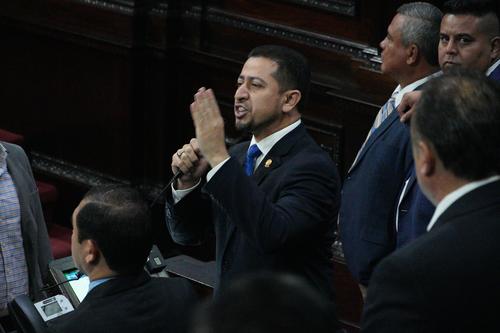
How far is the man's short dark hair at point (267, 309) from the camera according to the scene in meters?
1.33

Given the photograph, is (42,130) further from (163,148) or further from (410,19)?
(410,19)

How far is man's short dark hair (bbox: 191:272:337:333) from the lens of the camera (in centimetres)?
133

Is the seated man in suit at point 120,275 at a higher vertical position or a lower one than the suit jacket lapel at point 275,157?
lower

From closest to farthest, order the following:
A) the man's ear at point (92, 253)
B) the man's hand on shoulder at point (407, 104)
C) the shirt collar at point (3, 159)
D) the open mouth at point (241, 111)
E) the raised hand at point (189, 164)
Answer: the man's ear at point (92, 253) → the raised hand at point (189, 164) → the open mouth at point (241, 111) → the man's hand on shoulder at point (407, 104) → the shirt collar at point (3, 159)

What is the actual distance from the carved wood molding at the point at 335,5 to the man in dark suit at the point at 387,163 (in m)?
1.04

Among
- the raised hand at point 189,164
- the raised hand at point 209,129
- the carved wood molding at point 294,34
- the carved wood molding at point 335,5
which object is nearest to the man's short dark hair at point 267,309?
the raised hand at point 209,129

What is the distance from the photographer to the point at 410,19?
129 inches

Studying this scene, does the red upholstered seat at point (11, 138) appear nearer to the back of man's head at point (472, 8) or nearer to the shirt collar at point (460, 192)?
the back of man's head at point (472, 8)

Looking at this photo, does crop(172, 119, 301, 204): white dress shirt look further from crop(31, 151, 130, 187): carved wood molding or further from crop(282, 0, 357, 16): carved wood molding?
crop(31, 151, 130, 187): carved wood molding

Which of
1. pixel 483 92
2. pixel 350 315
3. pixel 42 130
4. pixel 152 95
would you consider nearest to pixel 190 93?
pixel 152 95

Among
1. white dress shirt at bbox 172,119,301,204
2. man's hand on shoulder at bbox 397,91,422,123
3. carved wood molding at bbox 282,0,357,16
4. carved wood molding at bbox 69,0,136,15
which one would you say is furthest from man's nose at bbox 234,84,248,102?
carved wood molding at bbox 69,0,136,15

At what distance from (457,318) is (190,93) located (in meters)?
3.25

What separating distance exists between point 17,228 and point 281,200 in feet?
4.48

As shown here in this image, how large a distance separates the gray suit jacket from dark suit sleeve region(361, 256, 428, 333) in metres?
2.08
